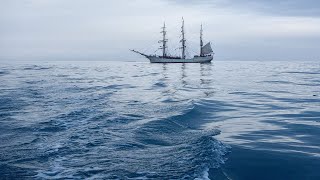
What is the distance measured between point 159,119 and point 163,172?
6140 mm

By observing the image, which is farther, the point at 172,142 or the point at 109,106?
the point at 109,106

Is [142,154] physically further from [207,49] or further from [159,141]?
[207,49]

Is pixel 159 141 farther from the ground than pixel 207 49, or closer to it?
closer to it

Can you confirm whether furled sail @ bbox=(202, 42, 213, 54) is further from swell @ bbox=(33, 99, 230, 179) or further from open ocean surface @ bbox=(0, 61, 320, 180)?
swell @ bbox=(33, 99, 230, 179)

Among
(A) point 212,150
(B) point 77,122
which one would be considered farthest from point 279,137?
(B) point 77,122

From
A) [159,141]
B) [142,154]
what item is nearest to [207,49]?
[159,141]

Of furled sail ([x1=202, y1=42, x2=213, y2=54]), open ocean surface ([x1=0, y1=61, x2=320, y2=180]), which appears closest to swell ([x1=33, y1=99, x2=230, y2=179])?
open ocean surface ([x1=0, y1=61, x2=320, y2=180])

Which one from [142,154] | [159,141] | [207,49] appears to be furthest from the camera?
[207,49]

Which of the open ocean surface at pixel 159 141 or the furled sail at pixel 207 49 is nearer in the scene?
the open ocean surface at pixel 159 141

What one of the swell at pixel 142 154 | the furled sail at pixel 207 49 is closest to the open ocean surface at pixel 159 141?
the swell at pixel 142 154

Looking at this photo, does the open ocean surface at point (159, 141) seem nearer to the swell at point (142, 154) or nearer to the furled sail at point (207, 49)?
the swell at point (142, 154)

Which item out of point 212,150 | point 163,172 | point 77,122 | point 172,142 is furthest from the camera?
point 77,122

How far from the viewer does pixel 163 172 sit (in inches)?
291

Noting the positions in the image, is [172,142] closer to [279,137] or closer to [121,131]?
[121,131]
